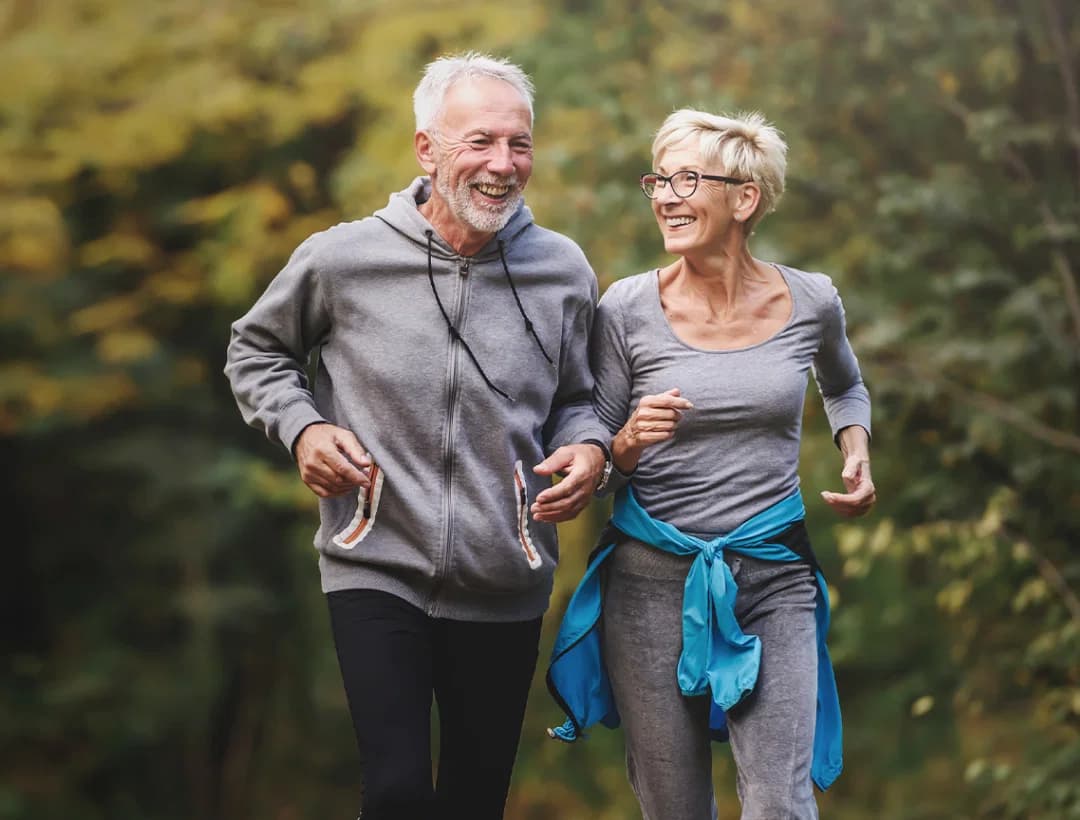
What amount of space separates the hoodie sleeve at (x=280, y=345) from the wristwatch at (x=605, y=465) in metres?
0.52

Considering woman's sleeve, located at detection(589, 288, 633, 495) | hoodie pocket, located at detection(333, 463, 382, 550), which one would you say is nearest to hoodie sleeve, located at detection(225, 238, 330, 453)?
hoodie pocket, located at detection(333, 463, 382, 550)

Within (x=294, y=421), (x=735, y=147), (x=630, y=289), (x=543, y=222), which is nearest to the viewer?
(x=294, y=421)

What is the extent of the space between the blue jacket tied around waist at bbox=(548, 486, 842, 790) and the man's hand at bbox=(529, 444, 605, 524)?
0.20m

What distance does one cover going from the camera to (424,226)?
10.1ft

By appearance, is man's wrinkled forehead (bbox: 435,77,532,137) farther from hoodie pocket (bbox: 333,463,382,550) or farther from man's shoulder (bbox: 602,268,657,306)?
hoodie pocket (bbox: 333,463,382,550)

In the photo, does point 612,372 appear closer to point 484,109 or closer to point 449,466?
point 449,466

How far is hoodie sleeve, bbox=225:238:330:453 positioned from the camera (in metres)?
2.98

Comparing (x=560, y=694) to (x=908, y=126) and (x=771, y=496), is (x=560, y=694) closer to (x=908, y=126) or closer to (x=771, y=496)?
(x=771, y=496)

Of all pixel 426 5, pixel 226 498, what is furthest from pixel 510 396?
pixel 226 498

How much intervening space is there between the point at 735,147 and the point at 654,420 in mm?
613

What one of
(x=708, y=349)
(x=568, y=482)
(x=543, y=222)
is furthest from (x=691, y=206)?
(x=543, y=222)

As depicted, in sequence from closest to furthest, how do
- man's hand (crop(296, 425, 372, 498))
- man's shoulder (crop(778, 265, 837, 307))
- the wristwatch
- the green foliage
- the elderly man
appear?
man's hand (crop(296, 425, 372, 498)) → the elderly man → the wristwatch → man's shoulder (crop(778, 265, 837, 307)) → the green foliage

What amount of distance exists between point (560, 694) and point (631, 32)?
411 cm

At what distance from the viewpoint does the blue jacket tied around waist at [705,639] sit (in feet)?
9.84
